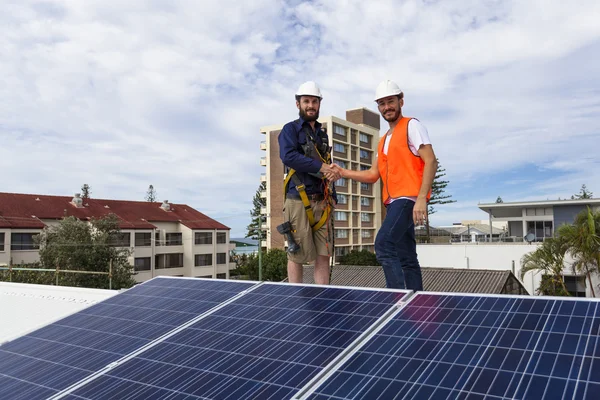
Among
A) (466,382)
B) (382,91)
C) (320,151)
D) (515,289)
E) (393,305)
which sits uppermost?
(382,91)

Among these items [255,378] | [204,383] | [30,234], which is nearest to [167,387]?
[204,383]

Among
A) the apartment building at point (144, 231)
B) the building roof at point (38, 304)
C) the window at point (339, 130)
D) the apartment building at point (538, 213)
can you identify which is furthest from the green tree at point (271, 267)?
the building roof at point (38, 304)

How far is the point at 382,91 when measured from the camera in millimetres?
5422

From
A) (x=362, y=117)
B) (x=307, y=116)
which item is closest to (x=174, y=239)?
(x=362, y=117)

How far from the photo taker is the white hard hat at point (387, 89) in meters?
5.38

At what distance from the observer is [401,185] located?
5.30 m

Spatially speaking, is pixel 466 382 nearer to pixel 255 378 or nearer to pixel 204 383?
pixel 255 378

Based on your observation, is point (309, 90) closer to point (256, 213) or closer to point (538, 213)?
point (538, 213)

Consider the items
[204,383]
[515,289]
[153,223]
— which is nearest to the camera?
[204,383]

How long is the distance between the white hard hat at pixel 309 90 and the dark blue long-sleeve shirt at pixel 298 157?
34 centimetres

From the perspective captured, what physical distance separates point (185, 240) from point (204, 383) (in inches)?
2404

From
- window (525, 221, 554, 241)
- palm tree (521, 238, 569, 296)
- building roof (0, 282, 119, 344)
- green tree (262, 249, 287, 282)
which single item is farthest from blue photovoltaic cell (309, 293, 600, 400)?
green tree (262, 249, 287, 282)

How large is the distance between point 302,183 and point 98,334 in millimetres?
2895

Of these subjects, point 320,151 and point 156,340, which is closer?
point 156,340
